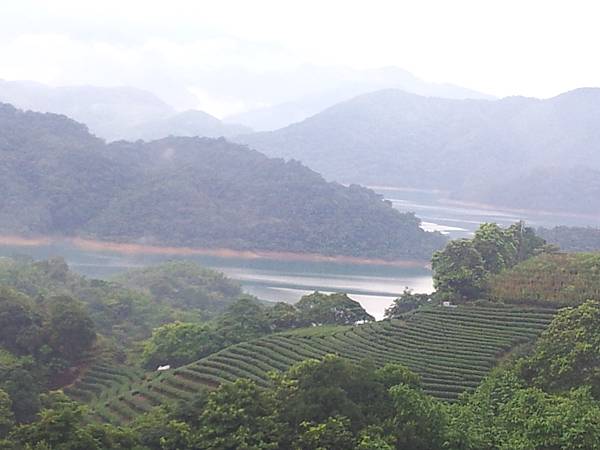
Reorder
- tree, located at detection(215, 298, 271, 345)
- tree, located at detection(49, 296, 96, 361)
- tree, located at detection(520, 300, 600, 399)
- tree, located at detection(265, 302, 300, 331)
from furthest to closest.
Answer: tree, located at detection(265, 302, 300, 331) → tree, located at detection(215, 298, 271, 345) → tree, located at detection(49, 296, 96, 361) → tree, located at detection(520, 300, 600, 399)

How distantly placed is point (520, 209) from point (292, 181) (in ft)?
106

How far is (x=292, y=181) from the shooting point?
70.3m

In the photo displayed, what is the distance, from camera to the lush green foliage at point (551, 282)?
24719mm

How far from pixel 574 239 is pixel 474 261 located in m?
26.6

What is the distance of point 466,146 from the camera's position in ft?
431

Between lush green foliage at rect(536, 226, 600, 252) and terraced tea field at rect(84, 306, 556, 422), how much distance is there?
93.4ft

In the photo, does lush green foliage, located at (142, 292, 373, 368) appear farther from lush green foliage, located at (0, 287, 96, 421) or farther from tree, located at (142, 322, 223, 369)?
lush green foliage, located at (0, 287, 96, 421)

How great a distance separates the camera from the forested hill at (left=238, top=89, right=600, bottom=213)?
9419 centimetres

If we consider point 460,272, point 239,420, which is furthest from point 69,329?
point 460,272

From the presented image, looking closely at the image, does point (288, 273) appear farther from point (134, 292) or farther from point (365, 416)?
point (365, 416)

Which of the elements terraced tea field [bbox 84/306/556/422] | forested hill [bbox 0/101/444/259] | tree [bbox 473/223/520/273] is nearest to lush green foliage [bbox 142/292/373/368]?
terraced tea field [bbox 84/306/556/422]

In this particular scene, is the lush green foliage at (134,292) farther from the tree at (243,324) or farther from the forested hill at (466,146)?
the forested hill at (466,146)

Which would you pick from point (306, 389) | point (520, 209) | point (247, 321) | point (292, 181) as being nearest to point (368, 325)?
point (247, 321)

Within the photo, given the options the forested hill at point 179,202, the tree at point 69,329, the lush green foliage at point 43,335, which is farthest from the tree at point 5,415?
the forested hill at point 179,202
